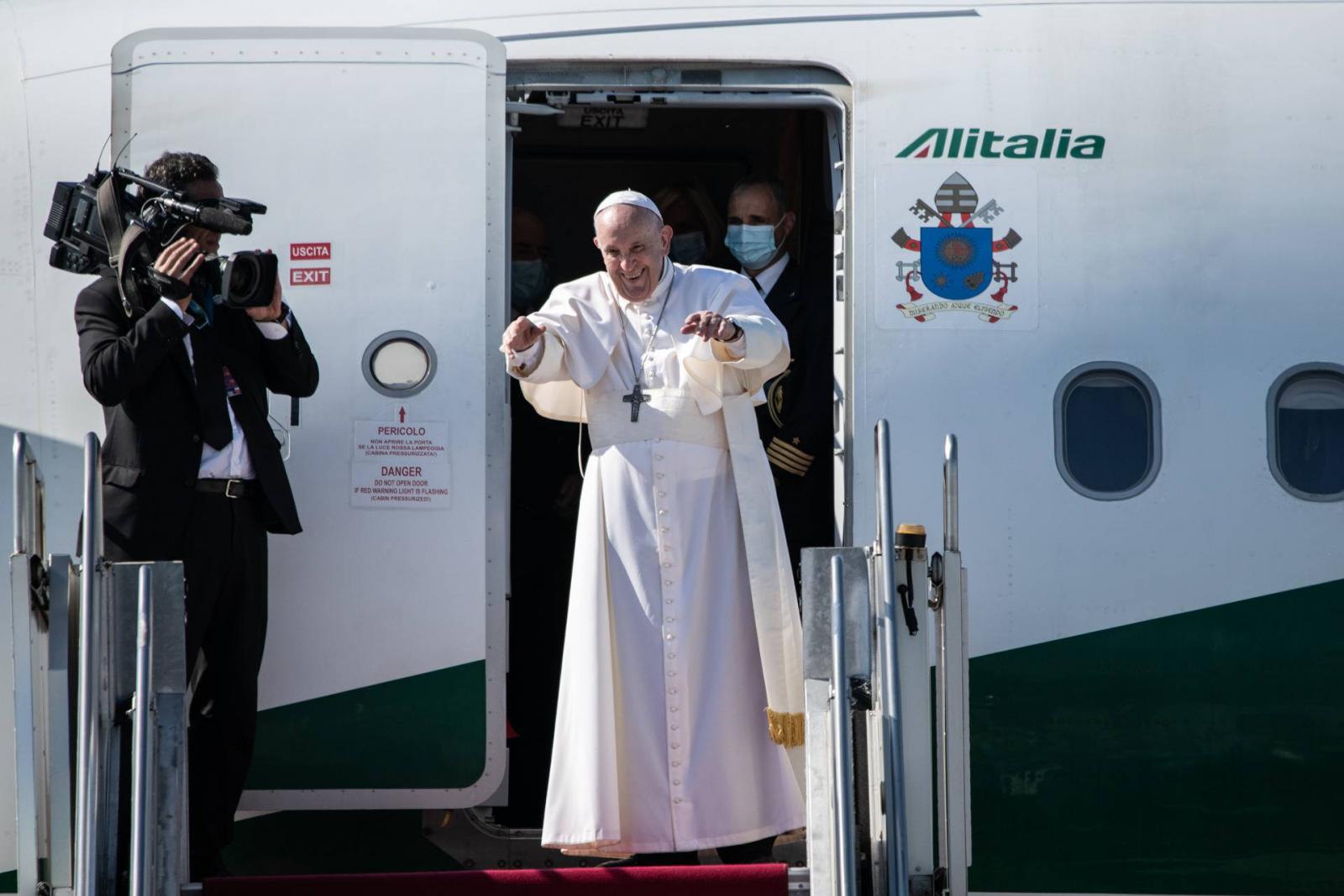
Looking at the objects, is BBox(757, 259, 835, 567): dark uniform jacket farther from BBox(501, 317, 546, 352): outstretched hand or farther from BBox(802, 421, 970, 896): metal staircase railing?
BBox(802, 421, 970, 896): metal staircase railing

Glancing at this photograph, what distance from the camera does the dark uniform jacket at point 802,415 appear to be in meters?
5.63

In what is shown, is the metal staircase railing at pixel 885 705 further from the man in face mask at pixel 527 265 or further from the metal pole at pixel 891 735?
the man in face mask at pixel 527 265

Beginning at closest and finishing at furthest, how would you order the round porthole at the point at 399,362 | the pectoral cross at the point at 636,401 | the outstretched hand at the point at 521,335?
the outstretched hand at the point at 521,335 < the pectoral cross at the point at 636,401 < the round porthole at the point at 399,362

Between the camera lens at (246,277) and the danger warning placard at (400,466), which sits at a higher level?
the camera lens at (246,277)

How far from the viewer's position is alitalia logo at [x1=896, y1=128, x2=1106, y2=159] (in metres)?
5.40

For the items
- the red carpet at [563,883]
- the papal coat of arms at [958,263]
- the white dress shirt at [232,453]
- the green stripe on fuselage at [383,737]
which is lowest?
the red carpet at [563,883]

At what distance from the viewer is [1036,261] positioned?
5.37 meters

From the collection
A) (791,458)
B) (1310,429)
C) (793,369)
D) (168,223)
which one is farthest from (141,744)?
(1310,429)

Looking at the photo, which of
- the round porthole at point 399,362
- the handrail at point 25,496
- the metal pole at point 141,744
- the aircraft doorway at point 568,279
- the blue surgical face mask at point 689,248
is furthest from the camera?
the blue surgical face mask at point 689,248

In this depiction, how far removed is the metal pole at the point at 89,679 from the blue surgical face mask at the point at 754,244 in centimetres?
263

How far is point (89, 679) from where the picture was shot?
3.88 m

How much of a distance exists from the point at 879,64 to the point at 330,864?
324 centimetres

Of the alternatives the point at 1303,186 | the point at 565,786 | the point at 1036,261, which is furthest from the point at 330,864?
the point at 1303,186

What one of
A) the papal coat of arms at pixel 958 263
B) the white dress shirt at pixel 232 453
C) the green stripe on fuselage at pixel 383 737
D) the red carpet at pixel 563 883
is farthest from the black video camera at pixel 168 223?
the papal coat of arms at pixel 958 263
